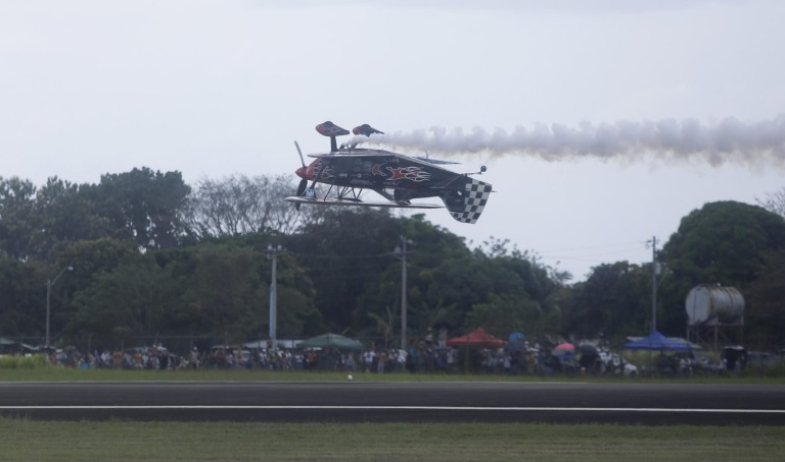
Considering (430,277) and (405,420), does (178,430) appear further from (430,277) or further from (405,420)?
(430,277)

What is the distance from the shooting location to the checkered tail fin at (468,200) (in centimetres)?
2438

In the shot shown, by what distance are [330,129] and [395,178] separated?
2.10m

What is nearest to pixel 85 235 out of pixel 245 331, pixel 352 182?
pixel 245 331

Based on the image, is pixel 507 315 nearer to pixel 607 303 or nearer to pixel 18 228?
pixel 607 303

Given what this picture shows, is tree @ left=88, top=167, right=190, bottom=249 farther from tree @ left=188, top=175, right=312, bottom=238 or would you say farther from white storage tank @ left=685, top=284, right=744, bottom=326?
white storage tank @ left=685, top=284, right=744, bottom=326

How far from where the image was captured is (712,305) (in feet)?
162

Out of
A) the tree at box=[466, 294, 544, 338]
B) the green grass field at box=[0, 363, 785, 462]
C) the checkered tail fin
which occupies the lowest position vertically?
the green grass field at box=[0, 363, 785, 462]

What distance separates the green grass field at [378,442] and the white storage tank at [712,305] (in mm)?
30812

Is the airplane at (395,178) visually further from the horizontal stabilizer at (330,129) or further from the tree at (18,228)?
the tree at (18,228)

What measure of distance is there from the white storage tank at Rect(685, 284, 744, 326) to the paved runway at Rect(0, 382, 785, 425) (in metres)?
17.7

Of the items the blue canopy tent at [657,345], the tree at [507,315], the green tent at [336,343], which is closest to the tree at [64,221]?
the tree at [507,315]

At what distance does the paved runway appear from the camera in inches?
855

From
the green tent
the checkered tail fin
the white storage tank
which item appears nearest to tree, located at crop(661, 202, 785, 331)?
the white storage tank

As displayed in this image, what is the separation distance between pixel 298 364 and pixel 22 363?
11.2 metres
